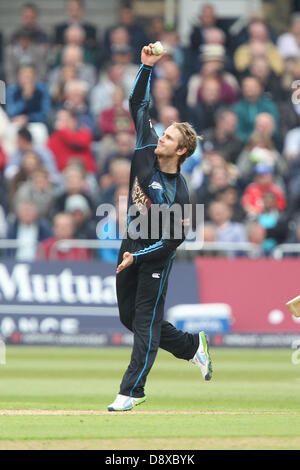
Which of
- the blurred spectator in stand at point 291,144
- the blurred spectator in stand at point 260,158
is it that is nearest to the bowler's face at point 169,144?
the blurred spectator in stand at point 260,158

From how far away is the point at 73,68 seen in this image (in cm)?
2150

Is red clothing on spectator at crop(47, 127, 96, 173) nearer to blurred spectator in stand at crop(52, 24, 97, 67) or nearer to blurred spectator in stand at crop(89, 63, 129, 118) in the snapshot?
blurred spectator in stand at crop(89, 63, 129, 118)

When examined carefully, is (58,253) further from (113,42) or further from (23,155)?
(113,42)

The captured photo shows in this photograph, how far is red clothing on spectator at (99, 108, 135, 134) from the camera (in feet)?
67.0

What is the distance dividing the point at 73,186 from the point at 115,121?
204 cm

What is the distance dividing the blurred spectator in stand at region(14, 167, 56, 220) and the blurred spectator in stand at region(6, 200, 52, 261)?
301 mm

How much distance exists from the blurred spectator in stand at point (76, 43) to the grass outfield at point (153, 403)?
6.91 metres

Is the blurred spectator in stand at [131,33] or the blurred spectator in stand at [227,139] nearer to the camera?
the blurred spectator in stand at [227,139]

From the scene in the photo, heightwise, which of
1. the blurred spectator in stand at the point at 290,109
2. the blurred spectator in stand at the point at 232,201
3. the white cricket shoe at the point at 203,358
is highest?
the blurred spectator in stand at the point at 290,109

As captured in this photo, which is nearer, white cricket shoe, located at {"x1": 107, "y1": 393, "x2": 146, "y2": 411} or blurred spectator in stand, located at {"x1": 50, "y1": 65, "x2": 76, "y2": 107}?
white cricket shoe, located at {"x1": 107, "y1": 393, "x2": 146, "y2": 411}

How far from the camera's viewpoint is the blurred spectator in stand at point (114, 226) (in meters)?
18.5

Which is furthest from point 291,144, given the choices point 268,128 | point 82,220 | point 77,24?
point 77,24

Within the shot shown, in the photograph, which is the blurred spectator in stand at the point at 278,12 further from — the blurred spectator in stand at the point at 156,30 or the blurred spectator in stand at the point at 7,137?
the blurred spectator in stand at the point at 7,137

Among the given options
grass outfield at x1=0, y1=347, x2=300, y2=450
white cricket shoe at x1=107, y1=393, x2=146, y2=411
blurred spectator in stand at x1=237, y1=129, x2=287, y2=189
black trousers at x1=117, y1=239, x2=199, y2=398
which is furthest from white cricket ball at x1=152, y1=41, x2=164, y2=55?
blurred spectator in stand at x1=237, y1=129, x2=287, y2=189
